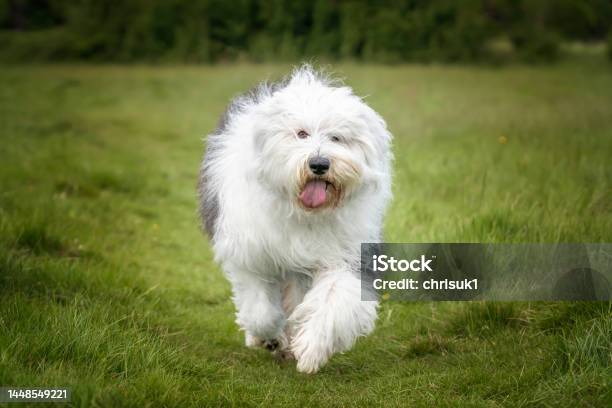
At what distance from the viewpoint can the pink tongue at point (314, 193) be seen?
14.3ft

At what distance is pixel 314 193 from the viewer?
435 centimetres

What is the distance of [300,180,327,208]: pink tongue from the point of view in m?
4.34

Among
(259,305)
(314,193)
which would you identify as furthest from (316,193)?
(259,305)

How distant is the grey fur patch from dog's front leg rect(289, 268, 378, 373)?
0.92 m

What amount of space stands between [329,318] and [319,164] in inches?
34.7

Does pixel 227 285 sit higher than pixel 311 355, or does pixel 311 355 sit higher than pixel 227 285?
pixel 311 355

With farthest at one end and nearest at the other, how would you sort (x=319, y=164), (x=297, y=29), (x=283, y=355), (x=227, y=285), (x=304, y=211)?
(x=297, y=29), (x=227, y=285), (x=283, y=355), (x=304, y=211), (x=319, y=164)

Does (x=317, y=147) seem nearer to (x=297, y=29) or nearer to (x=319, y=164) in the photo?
(x=319, y=164)

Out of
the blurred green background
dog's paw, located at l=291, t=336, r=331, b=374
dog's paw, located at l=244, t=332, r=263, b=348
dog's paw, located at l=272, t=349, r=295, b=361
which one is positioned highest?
the blurred green background

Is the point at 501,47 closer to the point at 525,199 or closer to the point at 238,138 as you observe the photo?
the point at 525,199

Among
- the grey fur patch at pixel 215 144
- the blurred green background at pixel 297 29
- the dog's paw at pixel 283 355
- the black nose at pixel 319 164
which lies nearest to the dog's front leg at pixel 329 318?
the dog's paw at pixel 283 355

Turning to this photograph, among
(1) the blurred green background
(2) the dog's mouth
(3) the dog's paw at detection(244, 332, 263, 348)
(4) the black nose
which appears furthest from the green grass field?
(1) the blurred green background

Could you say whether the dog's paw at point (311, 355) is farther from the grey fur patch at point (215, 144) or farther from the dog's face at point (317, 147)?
the grey fur patch at point (215, 144)

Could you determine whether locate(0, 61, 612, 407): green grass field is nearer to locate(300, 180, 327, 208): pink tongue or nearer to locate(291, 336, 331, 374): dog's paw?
locate(291, 336, 331, 374): dog's paw
